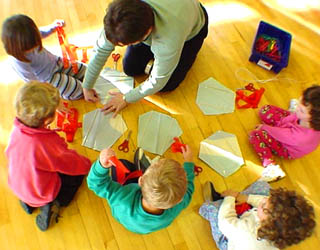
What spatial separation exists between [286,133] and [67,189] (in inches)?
41.1

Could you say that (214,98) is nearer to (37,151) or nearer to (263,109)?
(263,109)

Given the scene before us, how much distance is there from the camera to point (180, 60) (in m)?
1.59

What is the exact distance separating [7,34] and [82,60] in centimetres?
56

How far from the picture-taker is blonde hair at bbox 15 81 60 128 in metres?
1.03

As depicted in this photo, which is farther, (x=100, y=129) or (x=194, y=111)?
(x=194, y=111)

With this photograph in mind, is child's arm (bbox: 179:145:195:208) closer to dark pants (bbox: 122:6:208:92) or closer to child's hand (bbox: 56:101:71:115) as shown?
dark pants (bbox: 122:6:208:92)

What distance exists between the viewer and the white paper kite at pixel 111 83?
168 centimetres

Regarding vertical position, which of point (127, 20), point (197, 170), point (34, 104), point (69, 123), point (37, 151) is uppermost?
point (127, 20)

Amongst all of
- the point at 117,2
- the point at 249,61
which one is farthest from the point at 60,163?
the point at 249,61

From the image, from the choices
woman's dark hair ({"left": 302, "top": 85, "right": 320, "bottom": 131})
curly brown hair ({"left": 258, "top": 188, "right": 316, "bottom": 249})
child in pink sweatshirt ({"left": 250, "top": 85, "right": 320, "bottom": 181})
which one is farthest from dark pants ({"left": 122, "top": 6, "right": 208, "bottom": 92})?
curly brown hair ({"left": 258, "top": 188, "right": 316, "bottom": 249})

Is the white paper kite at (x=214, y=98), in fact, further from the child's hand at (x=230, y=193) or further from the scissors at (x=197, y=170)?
the child's hand at (x=230, y=193)

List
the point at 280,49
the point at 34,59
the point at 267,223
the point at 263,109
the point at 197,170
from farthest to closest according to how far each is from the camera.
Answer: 1. the point at 280,49
2. the point at 263,109
3. the point at 197,170
4. the point at 34,59
5. the point at 267,223

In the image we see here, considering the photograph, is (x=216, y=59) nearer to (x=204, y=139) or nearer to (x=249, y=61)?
(x=249, y=61)

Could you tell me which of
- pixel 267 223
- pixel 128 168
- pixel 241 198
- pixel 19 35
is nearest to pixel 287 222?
pixel 267 223
